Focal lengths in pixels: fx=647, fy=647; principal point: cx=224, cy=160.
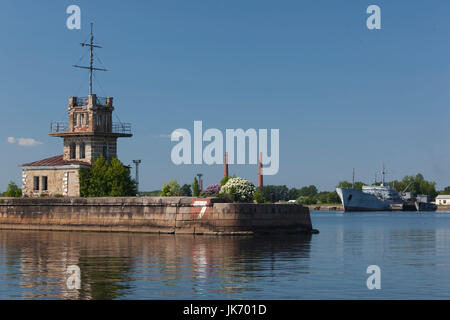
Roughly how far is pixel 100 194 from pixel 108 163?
3691 millimetres

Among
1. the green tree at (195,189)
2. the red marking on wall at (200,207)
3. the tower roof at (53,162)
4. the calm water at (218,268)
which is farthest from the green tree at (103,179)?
the calm water at (218,268)

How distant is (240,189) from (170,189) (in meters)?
8.68

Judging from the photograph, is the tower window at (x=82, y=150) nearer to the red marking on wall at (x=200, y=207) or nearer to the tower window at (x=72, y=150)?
the tower window at (x=72, y=150)

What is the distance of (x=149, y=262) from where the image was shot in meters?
32.9

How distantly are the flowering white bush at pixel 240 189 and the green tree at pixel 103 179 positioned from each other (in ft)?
42.5

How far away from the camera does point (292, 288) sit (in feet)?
81.4

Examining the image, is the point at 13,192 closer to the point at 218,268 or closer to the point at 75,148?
the point at 75,148

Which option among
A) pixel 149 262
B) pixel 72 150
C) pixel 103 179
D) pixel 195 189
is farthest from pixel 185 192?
pixel 149 262

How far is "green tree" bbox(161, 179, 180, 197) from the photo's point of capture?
61938 mm

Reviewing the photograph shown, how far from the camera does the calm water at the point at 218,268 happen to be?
23750mm

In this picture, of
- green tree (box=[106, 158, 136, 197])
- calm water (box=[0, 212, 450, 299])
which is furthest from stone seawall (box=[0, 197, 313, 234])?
green tree (box=[106, 158, 136, 197])

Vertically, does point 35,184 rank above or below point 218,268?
above

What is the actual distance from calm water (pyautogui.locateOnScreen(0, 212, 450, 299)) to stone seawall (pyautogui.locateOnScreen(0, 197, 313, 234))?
3.78 m

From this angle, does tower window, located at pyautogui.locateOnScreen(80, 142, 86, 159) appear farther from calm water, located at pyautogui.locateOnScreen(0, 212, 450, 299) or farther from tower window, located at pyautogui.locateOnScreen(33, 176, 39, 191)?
calm water, located at pyautogui.locateOnScreen(0, 212, 450, 299)
